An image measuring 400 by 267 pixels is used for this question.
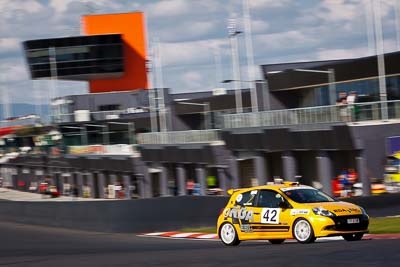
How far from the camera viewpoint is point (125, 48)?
10200cm

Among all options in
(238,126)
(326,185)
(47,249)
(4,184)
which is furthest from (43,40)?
(47,249)

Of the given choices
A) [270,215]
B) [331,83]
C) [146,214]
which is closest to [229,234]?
[270,215]

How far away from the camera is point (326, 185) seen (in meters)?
37.6

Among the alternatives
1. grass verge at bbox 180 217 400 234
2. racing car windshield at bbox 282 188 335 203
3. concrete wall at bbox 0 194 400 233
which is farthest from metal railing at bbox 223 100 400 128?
racing car windshield at bbox 282 188 335 203

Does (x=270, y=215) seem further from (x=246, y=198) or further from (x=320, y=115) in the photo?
(x=320, y=115)

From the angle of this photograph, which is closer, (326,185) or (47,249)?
(47,249)

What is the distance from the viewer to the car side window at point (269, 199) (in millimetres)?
18266

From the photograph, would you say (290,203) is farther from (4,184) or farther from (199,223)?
(4,184)

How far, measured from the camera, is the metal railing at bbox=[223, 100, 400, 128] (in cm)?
3347

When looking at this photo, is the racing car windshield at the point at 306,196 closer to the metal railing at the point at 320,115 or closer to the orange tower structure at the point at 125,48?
the metal railing at the point at 320,115

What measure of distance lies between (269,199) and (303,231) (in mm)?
1271

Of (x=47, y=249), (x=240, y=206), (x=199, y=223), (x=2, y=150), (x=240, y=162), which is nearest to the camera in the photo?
(x=240, y=206)

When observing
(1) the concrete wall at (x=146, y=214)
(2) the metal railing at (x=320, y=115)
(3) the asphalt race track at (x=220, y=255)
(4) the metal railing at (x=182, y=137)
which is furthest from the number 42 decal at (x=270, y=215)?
Result: (4) the metal railing at (x=182, y=137)

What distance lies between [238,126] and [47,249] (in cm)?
2430
